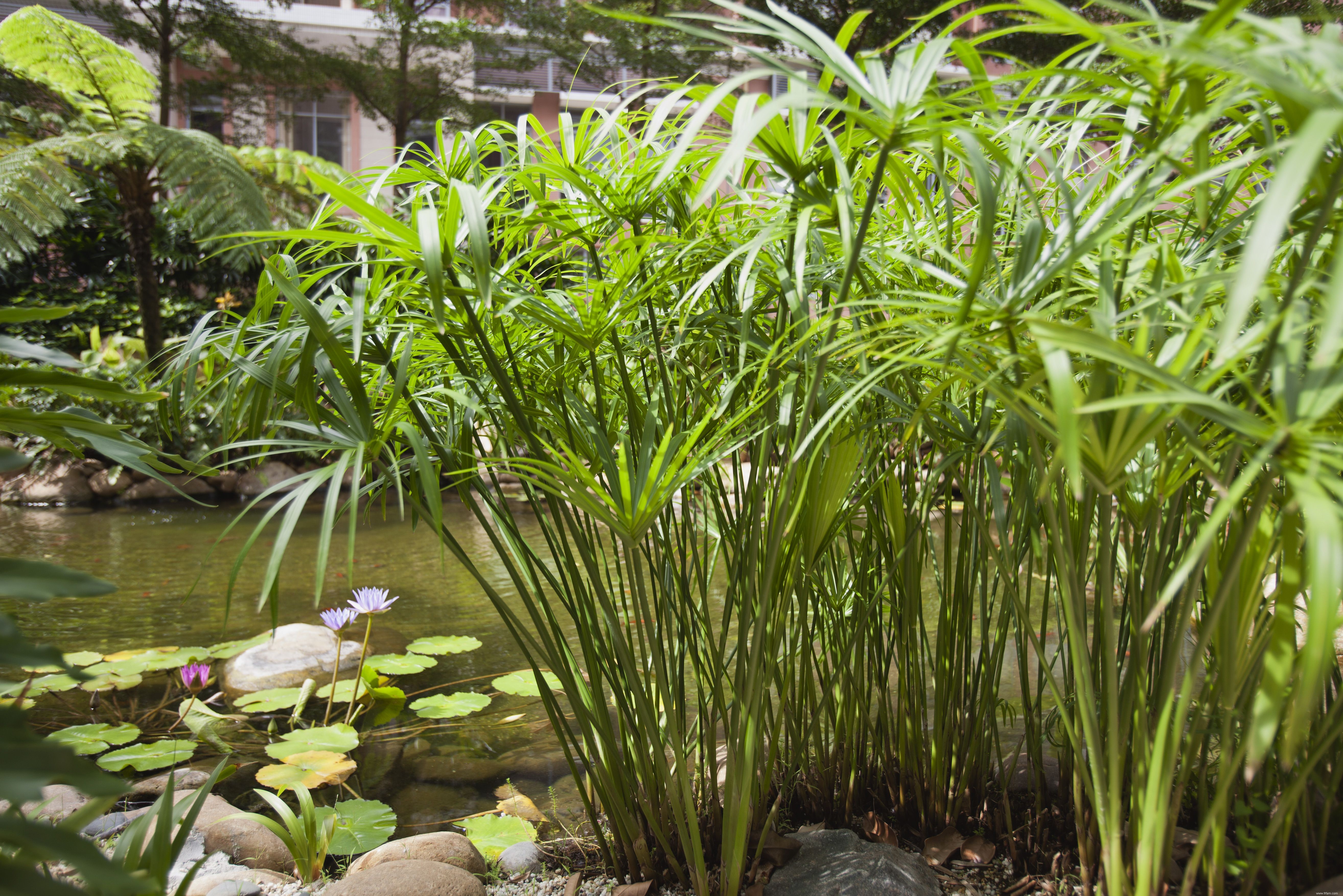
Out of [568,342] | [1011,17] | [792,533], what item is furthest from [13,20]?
[1011,17]

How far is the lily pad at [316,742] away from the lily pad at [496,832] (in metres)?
0.45

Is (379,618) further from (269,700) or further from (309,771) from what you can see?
(309,771)

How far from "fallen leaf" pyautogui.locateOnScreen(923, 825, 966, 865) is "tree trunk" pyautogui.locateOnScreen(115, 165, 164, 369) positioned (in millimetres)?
6446

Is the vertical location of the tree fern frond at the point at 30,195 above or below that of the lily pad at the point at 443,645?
above

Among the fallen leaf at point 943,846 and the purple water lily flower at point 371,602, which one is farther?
the purple water lily flower at point 371,602

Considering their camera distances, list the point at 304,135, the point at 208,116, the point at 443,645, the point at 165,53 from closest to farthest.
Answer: the point at 443,645 → the point at 165,53 → the point at 208,116 → the point at 304,135

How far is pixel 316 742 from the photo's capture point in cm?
187

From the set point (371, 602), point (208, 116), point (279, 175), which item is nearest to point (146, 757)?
point (371, 602)

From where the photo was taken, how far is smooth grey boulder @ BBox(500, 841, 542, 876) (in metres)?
1.32

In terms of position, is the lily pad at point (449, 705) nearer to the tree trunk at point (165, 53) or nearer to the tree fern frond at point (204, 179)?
the tree fern frond at point (204, 179)

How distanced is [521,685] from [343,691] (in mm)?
468

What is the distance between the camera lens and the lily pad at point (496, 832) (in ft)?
4.81

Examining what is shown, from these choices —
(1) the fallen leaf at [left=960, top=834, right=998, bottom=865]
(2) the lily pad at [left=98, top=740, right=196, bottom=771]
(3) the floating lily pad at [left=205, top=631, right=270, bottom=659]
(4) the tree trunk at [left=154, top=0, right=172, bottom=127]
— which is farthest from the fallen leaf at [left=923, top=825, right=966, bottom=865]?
(4) the tree trunk at [left=154, top=0, right=172, bottom=127]

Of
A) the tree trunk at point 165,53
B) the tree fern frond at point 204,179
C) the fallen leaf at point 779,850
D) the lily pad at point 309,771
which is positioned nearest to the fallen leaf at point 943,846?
the fallen leaf at point 779,850
